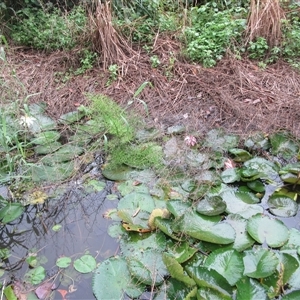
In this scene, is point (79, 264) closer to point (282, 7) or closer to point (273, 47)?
point (273, 47)

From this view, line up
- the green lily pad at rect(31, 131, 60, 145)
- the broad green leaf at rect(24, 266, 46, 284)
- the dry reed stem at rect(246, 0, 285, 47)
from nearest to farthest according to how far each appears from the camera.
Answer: the broad green leaf at rect(24, 266, 46, 284)
the green lily pad at rect(31, 131, 60, 145)
the dry reed stem at rect(246, 0, 285, 47)

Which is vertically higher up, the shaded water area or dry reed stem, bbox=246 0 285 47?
dry reed stem, bbox=246 0 285 47

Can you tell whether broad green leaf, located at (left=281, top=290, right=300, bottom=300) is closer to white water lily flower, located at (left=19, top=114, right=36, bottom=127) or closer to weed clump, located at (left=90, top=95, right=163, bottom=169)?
weed clump, located at (left=90, top=95, right=163, bottom=169)

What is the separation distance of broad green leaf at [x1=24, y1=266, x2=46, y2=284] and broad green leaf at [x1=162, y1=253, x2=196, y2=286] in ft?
1.92

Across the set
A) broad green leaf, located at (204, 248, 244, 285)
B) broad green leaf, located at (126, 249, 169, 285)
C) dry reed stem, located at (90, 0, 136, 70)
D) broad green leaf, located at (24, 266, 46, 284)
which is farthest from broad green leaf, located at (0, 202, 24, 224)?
dry reed stem, located at (90, 0, 136, 70)

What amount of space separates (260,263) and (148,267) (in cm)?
50

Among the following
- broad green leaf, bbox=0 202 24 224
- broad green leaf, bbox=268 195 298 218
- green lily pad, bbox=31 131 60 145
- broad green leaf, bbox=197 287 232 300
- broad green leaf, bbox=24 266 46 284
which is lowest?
broad green leaf, bbox=268 195 298 218

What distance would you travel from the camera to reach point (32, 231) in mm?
1955

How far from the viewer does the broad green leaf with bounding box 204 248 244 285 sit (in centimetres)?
156

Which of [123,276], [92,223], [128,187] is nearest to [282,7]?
[128,187]

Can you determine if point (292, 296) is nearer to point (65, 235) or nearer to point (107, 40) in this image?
point (65, 235)

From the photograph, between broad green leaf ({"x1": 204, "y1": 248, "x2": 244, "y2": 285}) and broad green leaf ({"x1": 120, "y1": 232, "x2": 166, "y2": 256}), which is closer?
broad green leaf ({"x1": 204, "y1": 248, "x2": 244, "y2": 285})

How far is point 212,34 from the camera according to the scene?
3.25 m

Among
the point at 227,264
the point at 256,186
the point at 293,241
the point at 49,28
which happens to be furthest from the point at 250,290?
the point at 49,28
